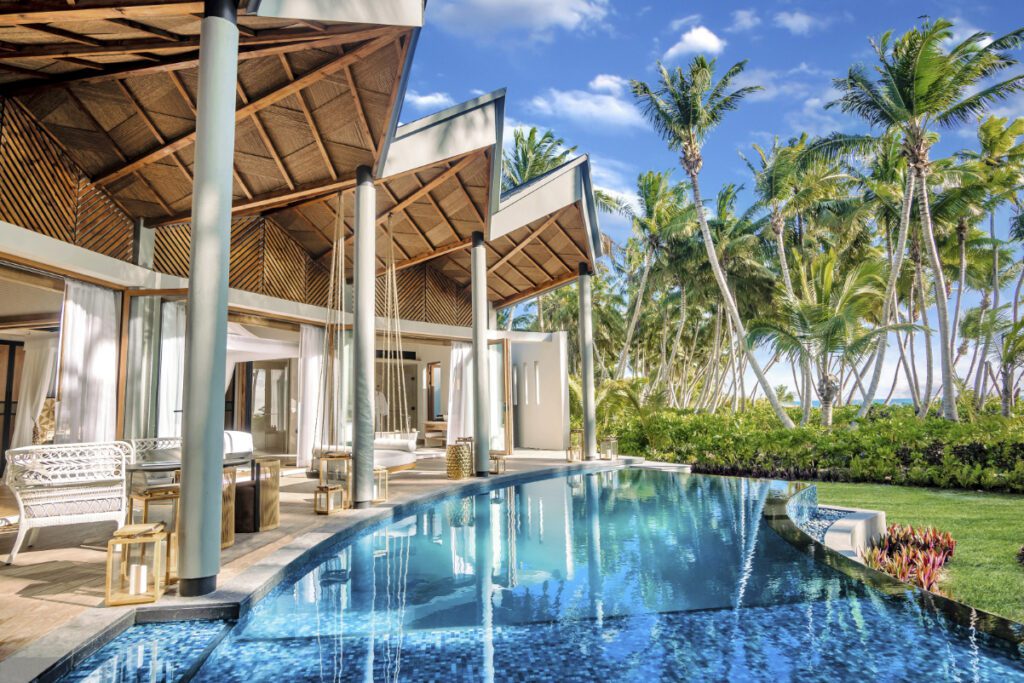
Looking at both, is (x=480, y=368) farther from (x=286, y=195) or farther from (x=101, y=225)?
(x=101, y=225)

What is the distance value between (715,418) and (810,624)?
1064 cm

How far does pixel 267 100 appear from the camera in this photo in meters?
6.45

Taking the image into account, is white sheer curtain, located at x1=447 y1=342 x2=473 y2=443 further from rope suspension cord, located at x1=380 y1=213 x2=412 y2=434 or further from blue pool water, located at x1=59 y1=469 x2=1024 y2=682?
blue pool water, located at x1=59 y1=469 x2=1024 y2=682

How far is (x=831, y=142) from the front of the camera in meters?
16.1

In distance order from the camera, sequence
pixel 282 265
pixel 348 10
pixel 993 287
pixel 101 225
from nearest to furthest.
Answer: pixel 348 10
pixel 101 225
pixel 282 265
pixel 993 287

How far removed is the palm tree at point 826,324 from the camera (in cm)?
1344

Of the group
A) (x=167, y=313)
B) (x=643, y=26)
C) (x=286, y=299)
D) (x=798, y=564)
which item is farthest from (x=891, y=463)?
(x=643, y=26)

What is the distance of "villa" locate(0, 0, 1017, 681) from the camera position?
3.64 meters

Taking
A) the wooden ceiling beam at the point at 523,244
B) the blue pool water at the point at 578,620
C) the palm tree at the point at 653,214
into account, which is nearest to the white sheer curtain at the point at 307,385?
the wooden ceiling beam at the point at 523,244

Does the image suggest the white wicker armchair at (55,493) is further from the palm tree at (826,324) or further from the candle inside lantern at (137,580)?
the palm tree at (826,324)

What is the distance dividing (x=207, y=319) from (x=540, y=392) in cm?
1115

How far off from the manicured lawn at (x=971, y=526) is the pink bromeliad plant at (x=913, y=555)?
0.47 feet

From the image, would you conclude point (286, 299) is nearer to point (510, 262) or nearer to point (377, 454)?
point (377, 454)

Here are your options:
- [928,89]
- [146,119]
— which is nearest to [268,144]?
[146,119]
